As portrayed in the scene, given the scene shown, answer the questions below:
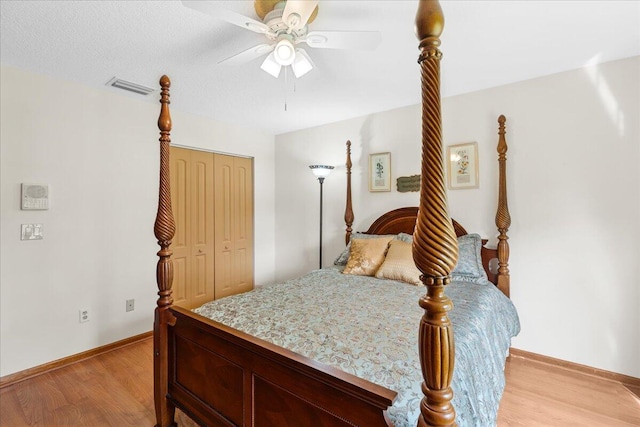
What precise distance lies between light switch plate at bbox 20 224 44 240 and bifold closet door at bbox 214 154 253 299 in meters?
1.67

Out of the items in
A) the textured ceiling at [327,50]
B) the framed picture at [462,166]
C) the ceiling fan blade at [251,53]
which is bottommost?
the framed picture at [462,166]

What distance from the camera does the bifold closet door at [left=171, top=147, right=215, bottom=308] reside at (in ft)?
11.1

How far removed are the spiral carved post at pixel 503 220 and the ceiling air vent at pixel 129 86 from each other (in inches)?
125

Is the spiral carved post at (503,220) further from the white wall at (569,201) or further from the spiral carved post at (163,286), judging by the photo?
the spiral carved post at (163,286)

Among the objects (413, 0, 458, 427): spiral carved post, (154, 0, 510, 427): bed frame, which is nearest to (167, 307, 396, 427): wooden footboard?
(154, 0, 510, 427): bed frame

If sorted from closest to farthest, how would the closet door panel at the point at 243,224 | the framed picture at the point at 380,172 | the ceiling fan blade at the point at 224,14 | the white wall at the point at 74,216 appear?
1. the ceiling fan blade at the point at 224,14
2. the white wall at the point at 74,216
3. the framed picture at the point at 380,172
4. the closet door panel at the point at 243,224

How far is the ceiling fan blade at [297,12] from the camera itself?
139 cm

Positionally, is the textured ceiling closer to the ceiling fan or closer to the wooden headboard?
the ceiling fan

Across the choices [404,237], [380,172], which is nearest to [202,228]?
[380,172]

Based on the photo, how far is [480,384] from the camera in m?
1.33

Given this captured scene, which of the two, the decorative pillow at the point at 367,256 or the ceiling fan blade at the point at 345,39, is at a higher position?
the ceiling fan blade at the point at 345,39

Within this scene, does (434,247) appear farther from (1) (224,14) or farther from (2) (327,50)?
(2) (327,50)

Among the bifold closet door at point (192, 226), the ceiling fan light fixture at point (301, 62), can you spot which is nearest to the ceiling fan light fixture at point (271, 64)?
the ceiling fan light fixture at point (301, 62)

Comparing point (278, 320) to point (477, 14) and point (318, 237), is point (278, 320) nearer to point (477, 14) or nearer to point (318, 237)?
point (477, 14)
